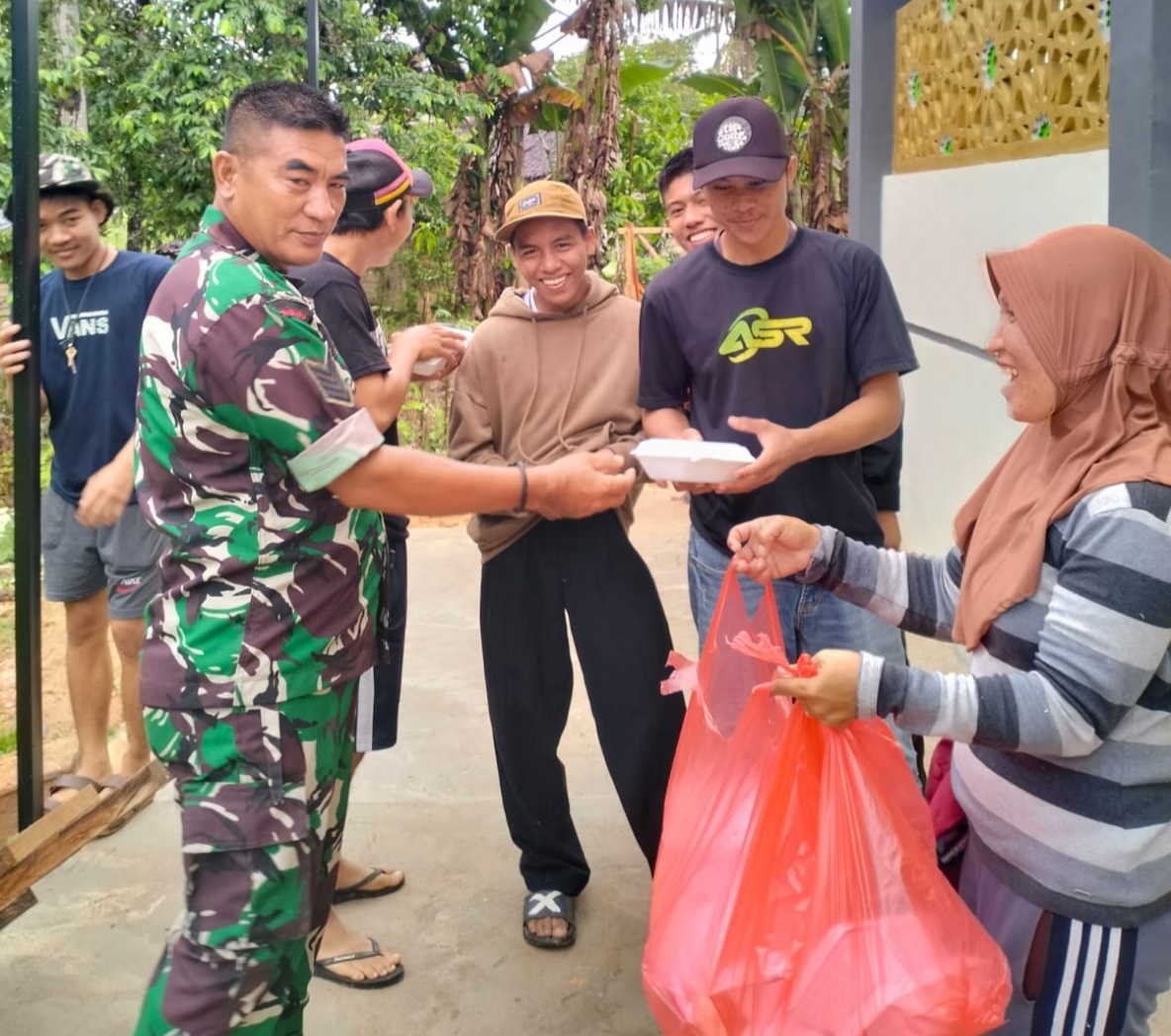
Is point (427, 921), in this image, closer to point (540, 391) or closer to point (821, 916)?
point (540, 391)

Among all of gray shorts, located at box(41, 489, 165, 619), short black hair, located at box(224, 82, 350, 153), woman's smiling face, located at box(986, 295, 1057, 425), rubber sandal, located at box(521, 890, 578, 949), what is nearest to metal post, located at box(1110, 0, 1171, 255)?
woman's smiling face, located at box(986, 295, 1057, 425)

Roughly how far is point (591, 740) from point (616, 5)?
7.62 meters

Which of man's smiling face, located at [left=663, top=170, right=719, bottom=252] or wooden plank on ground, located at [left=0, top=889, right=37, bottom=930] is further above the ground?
man's smiling face, located at [left=663, top=170, right=719, bottom=252]

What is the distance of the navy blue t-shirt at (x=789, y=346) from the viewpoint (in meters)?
2.52

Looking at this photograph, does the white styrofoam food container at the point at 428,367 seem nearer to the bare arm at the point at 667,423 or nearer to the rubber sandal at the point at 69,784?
the bare arm at the point at 667,423

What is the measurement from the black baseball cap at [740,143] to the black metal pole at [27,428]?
5.20 ft

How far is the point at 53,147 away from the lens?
7977 mm

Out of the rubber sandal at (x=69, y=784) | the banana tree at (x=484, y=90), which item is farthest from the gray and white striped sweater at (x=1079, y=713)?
the banana tree at (x=484, y=90)

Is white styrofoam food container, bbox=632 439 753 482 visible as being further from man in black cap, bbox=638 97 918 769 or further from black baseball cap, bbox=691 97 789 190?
black baseball cap, bbox=691 97 789 190

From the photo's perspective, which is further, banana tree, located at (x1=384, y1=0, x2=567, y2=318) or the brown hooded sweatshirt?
banana tree, located at (x1=384, y1=0, x2=567, y2=318)

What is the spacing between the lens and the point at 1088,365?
4.89 feet

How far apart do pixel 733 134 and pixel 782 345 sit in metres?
0.47

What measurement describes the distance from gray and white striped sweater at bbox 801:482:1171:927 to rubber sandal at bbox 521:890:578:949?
4.67 feet

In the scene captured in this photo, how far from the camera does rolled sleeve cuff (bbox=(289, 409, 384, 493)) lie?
178cm
